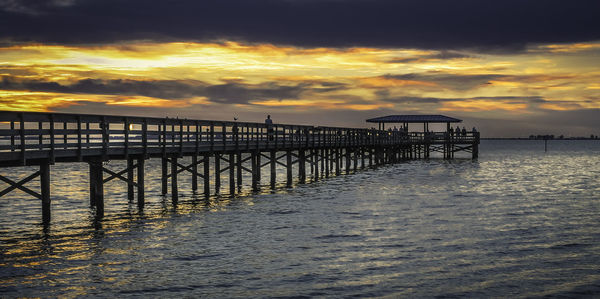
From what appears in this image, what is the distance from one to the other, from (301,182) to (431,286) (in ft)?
87.4

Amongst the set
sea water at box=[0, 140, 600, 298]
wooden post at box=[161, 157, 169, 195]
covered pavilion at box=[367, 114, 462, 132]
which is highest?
covered pavilion at box=[367, 114, 462, 132]

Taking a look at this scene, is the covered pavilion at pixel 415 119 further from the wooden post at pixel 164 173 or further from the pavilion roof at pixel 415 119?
the wooden post at pixel 164 173

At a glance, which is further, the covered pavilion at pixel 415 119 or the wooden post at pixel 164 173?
the covered pavilion at pixel 415 119

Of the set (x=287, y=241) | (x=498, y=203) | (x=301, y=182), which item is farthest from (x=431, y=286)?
(x=301, y=182)

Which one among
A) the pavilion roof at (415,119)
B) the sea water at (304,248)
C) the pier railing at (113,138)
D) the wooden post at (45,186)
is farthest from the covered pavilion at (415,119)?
the wooden post at (45,186)

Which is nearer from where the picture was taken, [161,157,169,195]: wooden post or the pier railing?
the pier railing

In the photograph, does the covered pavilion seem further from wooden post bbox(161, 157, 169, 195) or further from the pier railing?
wooden post bbox(161, 157, 169, 195)

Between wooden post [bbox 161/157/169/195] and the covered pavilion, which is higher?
the covered pavilion

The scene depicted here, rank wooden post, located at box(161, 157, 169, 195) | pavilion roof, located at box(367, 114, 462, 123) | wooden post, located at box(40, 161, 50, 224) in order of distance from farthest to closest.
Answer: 1. pavilion roof, located at box(367, 114, 462, 123)
2. wooden post, located at box(161, 157, 169, 195)
3. wooden post, located at box(40, 161, 50, 224)

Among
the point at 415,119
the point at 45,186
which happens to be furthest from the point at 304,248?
the point at 415,119

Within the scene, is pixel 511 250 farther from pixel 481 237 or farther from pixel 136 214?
pixel 136 214

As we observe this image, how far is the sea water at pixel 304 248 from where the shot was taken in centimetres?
1279

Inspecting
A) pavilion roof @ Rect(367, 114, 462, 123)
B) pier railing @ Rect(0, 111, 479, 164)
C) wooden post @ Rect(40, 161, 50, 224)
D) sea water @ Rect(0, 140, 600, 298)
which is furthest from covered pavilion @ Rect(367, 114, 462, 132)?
wooden post @ Rect(40, 161, 50, 224)

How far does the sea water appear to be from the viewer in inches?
504
